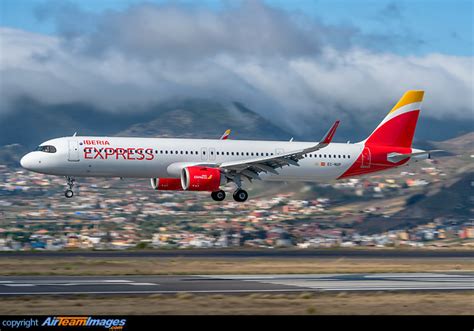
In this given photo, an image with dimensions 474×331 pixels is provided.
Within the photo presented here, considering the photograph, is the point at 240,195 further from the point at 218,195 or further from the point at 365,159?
the point at 365,159

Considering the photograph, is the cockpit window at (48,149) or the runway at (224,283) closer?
the runway at (224,283)

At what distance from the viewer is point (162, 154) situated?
60.6 m

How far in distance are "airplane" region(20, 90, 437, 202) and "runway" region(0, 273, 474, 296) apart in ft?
40.4

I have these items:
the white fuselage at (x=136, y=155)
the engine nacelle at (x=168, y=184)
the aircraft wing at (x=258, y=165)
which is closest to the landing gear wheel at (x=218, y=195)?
the aircraft wing at (x=258, y=165)

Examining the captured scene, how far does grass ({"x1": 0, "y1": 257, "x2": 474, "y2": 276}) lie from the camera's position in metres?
51.4

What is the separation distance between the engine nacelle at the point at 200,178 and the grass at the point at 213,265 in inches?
205

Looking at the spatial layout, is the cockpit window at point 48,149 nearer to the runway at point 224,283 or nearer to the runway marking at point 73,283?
the runway at point 224,283

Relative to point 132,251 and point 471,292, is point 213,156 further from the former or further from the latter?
point 471,292

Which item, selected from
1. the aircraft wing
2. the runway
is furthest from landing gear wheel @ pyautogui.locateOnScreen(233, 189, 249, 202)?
the runway

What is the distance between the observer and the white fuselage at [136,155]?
2330 inches

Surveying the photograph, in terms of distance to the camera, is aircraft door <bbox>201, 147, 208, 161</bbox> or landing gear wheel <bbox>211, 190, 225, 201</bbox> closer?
aircraft door <bbox>201, 147, 208, 161</bbox>

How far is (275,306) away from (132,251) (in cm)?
4362

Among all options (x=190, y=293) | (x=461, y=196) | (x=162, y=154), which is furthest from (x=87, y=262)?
(x=461, y=196)

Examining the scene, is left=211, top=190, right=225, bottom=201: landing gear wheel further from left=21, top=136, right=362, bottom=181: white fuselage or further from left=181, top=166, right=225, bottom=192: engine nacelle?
left=181, top=166, right=225, bottom=192: engine nacelle
